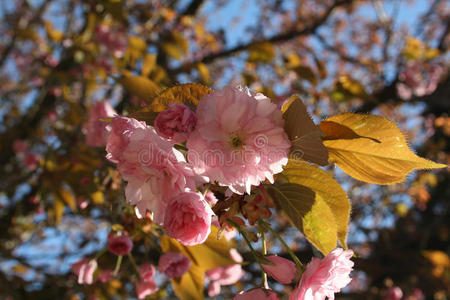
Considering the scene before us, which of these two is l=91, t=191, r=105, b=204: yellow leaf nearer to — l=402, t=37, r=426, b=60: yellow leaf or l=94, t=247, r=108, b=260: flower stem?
l=94, t=247, r=108, b=260: flower stem

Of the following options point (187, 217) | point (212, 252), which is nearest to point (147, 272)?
point (212, 252)

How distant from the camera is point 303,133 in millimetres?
631

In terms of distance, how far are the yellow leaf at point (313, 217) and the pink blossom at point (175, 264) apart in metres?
0.47

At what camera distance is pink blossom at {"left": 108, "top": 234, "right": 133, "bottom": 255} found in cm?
104

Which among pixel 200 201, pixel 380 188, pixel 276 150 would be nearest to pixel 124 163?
pixel 200 201

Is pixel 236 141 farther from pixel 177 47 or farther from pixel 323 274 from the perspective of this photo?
pixel 177 47

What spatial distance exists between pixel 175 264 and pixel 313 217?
527mm

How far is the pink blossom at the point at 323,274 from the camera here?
0.69 metres

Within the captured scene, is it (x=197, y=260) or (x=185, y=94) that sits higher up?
(x=185, y=94)

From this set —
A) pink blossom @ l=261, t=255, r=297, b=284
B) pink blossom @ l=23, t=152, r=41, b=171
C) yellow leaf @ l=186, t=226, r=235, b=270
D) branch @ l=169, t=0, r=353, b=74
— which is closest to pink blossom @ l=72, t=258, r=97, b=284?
yellow leaf @ l=186, t=226, r=235, b=270

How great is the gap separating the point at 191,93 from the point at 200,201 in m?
0.22

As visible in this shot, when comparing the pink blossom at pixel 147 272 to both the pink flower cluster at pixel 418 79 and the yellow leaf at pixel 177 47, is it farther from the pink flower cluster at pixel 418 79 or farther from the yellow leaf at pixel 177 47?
the pink flower cluster at pixel 418 79

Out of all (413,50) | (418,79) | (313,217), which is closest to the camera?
(313,217)

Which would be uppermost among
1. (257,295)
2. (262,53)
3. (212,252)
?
(257,295)
